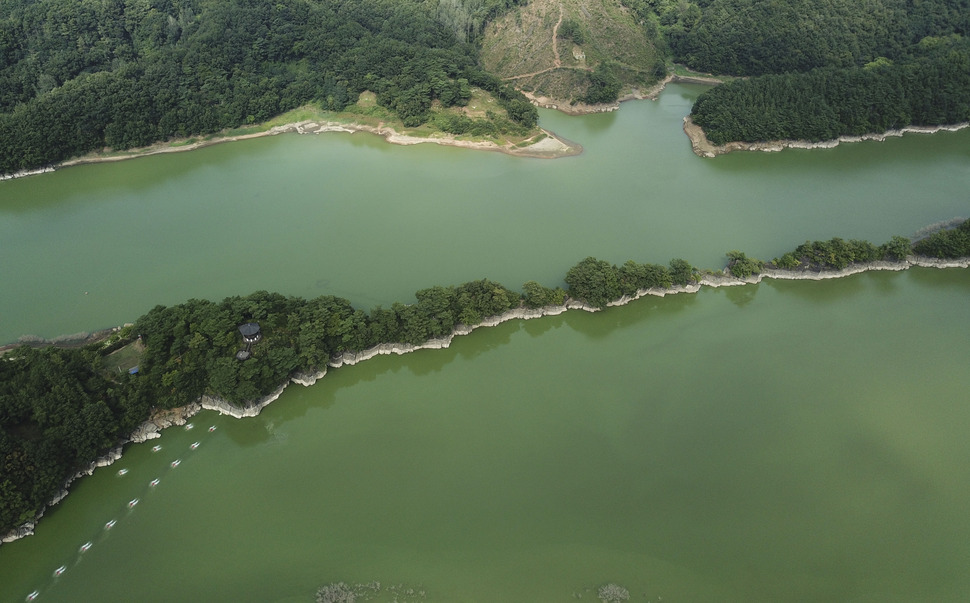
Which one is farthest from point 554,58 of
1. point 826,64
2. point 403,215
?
point 403,215

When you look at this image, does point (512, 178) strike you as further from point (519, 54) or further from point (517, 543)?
point (517, 543)

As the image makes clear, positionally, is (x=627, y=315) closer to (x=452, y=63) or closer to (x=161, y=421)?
(x=161, y=421)

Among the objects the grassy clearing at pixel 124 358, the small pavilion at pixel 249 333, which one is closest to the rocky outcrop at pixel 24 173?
the grassy clearing at pixel 124 358

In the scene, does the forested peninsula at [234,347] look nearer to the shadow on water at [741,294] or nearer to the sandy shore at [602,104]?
the shadow on water at [741,294]

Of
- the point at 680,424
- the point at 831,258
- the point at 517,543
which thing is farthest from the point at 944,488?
the point at 517,543

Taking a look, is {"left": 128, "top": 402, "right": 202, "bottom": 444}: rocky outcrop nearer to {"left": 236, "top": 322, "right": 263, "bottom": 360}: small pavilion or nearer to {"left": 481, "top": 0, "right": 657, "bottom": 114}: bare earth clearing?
{"left": 236, "top": 322, "right": 263, "bottom": 360}: small pavilion

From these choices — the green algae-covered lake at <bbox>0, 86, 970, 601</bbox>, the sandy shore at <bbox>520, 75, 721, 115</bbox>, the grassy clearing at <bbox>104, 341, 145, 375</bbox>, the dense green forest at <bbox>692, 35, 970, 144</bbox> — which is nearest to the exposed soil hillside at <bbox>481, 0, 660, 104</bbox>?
the sandy shore at <bbox>520, 75, 721, 115</bbox>

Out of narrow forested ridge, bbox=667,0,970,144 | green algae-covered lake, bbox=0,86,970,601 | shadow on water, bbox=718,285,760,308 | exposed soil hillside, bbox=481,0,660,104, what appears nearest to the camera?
green algae-covered lake, bbox=0,86,970,601
